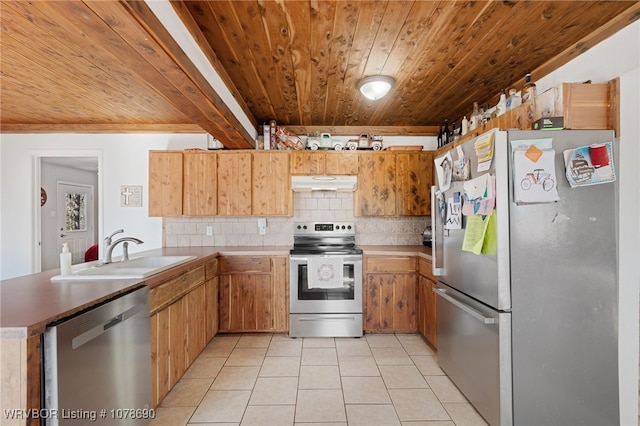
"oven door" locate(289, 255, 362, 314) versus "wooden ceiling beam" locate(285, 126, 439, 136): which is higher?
"wooden ceiling beam" locate(285, 126, 439, 136)

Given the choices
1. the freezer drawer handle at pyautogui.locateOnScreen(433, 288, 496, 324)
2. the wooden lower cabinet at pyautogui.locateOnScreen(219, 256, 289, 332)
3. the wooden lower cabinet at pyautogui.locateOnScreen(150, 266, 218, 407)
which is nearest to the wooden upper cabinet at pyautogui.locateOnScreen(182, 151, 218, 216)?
the wooden lower cabinet at pyautogui.locateOnScreen(219, 256, 289, 332)

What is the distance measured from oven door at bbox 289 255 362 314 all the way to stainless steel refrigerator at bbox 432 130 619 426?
155 centimetres

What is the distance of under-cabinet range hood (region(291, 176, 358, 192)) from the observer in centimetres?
326

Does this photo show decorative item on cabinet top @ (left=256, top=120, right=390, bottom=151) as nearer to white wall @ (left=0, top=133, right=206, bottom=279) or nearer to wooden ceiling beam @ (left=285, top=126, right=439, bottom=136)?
wooden ceiling beam @ (left=285, top=126, right=439, bottom=136)

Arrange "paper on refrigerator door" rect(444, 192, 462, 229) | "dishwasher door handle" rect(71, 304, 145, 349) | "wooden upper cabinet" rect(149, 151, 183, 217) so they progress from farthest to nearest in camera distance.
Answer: "wooden upper cabinet" rect(149, 151, 183, 217), "paper on refrigerator door" rect(444, 192, 462, 229), "dishwasher door handle" rect(71, 304, 145, 349)

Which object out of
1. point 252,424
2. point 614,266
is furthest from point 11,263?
point 614,266

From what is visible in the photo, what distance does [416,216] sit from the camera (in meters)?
3.59

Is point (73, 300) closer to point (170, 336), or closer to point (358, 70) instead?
point (170, 336)

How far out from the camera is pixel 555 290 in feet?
4.99

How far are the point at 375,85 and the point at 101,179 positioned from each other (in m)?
3.40

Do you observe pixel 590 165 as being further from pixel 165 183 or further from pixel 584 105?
pixel 165 183

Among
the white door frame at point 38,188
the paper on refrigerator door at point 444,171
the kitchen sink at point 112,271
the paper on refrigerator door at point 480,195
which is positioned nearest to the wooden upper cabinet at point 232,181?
the kitchen sink at point 112,271

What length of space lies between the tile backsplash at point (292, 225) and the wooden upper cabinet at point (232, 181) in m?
0.28

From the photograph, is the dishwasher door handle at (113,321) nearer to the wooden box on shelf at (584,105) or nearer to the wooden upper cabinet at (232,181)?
the wooden upper cabinet at (232,181)
